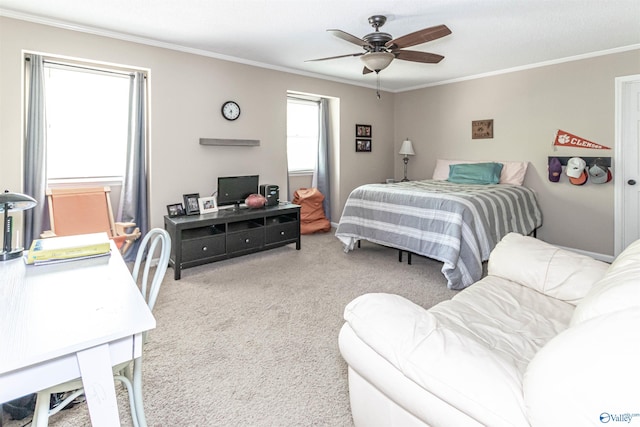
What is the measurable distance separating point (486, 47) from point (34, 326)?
446 cm

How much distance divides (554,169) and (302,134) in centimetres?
353

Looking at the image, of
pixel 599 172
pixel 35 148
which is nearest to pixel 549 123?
pixel 599 172

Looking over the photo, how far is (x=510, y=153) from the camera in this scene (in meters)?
4.96

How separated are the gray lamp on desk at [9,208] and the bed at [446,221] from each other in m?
3.06

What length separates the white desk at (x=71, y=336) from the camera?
0.87 meters

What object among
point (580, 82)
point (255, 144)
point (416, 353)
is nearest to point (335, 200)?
point (255, 144)

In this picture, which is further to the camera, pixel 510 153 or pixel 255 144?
pixel 510 153

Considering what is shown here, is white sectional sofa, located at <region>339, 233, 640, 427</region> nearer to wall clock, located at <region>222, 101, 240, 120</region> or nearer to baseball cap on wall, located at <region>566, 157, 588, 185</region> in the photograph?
baseball cap on wall, located at <region>566, 157, 588, 185</region>

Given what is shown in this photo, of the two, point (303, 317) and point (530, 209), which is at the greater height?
point (530, 209)

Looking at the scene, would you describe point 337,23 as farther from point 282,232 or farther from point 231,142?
point 282,232

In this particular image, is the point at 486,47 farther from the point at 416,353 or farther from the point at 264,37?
the point at 416,353

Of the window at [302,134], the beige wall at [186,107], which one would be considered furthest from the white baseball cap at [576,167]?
the window at [302,134]

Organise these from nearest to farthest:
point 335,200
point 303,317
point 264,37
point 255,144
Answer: point 303,317, point 264,37, point 255,144, point 335,200

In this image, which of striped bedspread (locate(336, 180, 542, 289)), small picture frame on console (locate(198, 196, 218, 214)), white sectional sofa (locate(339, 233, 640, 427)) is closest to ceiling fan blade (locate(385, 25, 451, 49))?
striped bedspread (locate(336, 180, 542, 289))
